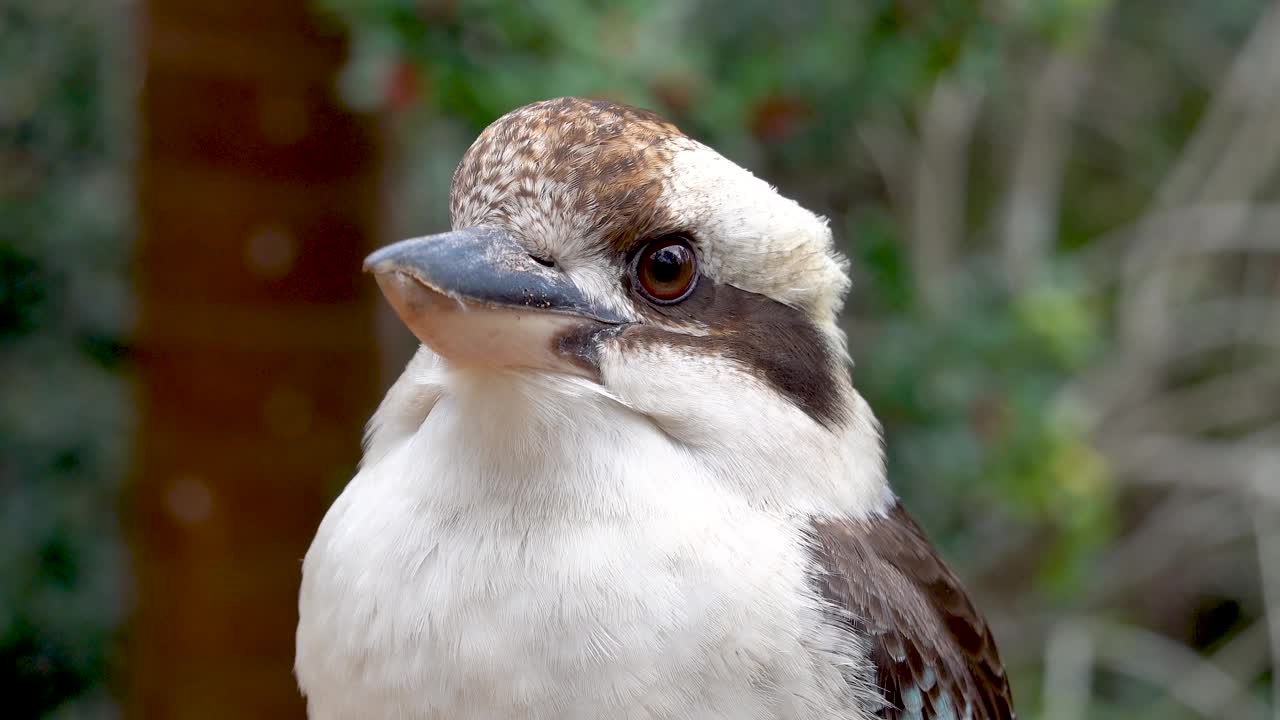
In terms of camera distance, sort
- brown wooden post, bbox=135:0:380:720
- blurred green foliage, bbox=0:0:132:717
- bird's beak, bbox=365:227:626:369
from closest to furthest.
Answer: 1. bird's beak, bbox=365:227:626:369
2. brown wooden post, bbox=135:0:380:720
3. blurred green foliage, bbox=0:0:132:717

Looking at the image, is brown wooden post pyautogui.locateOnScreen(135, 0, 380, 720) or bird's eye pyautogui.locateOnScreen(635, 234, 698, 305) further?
brown wooden post pyautogui.locateOnScreen(135, 0, 380, 720)

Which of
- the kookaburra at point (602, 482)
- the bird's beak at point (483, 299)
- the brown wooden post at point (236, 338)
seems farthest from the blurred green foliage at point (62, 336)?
the bird's beak at point (483, 299)

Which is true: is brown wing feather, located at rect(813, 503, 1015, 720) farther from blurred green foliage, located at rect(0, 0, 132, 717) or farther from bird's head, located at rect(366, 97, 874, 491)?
blurred green foliage, located at rect(0, 0, 132, 717)

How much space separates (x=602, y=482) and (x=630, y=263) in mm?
231

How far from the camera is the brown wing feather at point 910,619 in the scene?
1.40 metres

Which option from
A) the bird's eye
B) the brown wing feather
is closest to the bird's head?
the bird's eye

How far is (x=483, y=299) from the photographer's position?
4.01 ft

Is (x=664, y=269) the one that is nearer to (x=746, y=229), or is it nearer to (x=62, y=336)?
(x=746, y=229)

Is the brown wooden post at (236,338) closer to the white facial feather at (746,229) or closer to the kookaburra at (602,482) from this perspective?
the kookaburra at (602,482)

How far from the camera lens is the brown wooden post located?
3.09 m

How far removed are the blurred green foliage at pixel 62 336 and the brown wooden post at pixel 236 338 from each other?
1.40 m

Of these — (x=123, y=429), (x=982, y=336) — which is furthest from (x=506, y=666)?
(x=123, y=429)

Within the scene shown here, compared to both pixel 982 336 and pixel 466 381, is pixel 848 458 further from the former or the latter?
pixel 982 336

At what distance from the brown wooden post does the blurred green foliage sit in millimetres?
1400
